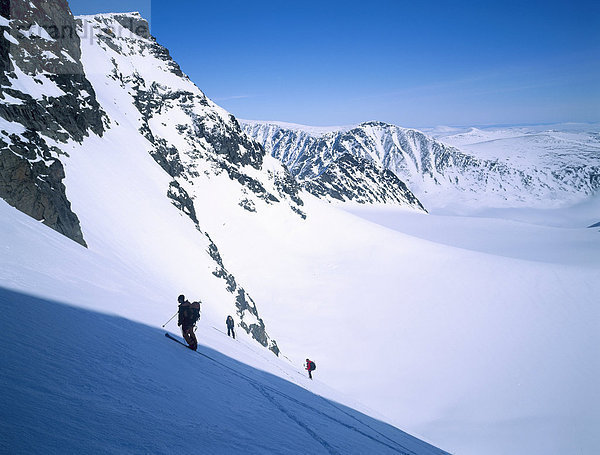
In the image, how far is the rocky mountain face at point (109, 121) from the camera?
45.9 feet

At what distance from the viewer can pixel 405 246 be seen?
173 feet

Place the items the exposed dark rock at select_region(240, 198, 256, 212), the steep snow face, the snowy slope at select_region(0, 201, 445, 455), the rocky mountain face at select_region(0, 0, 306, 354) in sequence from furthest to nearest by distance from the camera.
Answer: the exposed dark rock at select_region(240, 198, 256, 212)
the steep snow face
the rocky mountain face at select_region(0, 0, 306, 354)
the snowy slope at select_region(0, 201, 445, 455)

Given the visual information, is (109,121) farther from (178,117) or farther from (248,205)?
(178,117)

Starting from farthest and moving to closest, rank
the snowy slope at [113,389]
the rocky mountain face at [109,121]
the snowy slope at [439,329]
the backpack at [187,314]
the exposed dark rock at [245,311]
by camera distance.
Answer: the exposed dark rock at [245,311]
the snowy slope at [439,329]
the rocky mountain face at [109,121]
the backpack at [187,314]
the snowy slope at [113,389]

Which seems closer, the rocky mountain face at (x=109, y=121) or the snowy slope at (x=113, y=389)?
the snowy slope at (x=113, y=389)

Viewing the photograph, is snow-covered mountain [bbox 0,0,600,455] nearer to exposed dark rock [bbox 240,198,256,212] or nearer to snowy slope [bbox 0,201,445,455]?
snowy slope [bbox 0,201,445,455]

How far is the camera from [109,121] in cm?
3088

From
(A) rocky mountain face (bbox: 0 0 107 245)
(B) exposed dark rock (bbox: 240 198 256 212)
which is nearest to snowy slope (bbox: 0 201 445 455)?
(A) rocky mountain face (bbox: 0 0 107 245)

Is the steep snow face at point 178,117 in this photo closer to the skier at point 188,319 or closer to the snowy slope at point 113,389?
the snowy slope at point 113,389

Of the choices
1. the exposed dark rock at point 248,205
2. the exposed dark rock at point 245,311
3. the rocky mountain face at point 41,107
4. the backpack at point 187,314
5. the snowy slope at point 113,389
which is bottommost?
the exposed dark rock at point 245,311

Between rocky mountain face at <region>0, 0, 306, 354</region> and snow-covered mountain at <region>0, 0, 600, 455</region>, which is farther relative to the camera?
rocky mountain face at <region>0, 0, 306, 354</region>

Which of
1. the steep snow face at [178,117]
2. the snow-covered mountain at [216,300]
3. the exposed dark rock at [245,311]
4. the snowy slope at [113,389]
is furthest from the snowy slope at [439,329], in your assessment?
the snowy slope at [113,389]

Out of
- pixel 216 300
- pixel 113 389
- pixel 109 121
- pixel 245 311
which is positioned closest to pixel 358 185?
pixel 109 121

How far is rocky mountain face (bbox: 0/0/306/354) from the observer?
551 inches
